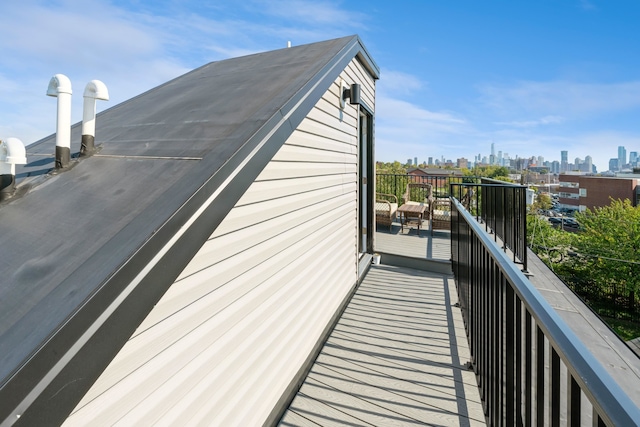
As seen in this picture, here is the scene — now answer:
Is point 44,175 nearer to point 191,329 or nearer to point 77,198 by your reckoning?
point 77,198

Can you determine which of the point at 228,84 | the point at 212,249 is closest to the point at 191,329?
the point at 212,249

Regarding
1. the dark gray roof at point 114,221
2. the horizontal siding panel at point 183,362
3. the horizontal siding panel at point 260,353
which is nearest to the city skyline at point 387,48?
the dark gray roof at point 114,221

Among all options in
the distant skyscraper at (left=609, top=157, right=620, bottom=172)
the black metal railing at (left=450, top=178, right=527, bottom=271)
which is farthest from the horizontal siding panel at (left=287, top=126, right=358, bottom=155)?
the distant skyscraper at (left=609, top=157, right=620, bottom=172)

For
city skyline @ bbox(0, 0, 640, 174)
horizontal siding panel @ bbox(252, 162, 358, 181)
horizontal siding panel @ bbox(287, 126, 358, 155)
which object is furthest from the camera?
city skyline @ bbox(0, 0, 640, 174)

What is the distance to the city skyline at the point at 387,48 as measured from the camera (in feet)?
15.8

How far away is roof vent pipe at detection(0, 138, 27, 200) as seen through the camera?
1.60m

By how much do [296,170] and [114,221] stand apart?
1369 millimetres

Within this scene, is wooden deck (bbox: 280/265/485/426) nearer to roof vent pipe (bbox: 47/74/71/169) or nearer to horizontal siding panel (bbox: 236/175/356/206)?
horizontal siding panel (bbox: 236/175/356/206)

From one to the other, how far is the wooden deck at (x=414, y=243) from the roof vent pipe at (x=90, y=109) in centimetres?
439

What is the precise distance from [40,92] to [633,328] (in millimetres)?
26921

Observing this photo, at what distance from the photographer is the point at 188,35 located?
677cm

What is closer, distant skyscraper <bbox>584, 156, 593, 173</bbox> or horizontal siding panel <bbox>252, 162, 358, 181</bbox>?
horizontal siding panel <bbox>252, 162, 358, 181</bbox>

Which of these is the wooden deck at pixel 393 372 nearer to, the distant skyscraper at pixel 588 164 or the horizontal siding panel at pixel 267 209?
the horizontal siding panel at pixel 267 209

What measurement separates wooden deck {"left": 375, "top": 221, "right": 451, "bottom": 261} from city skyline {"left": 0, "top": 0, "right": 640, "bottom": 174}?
1.79 meters
